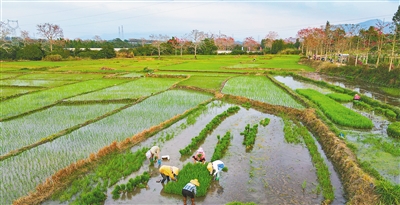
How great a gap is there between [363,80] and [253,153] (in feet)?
64.4

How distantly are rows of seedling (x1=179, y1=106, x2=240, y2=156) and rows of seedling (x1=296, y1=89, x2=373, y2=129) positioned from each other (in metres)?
4.52

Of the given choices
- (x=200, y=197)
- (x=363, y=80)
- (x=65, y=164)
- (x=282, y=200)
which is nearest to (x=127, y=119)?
(x=65, y=164)

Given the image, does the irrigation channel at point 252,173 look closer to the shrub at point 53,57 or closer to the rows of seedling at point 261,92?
the rows of seedling at point 261,92

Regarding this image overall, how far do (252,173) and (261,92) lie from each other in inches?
451

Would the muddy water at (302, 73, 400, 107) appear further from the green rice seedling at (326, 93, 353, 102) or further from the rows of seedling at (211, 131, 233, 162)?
the rows of seedling at (211, 131, 233, 162)

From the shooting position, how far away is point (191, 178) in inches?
275

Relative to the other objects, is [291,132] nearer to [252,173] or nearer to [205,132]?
[205,132]

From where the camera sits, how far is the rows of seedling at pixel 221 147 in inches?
337

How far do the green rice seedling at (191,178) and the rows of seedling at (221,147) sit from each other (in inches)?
41.0


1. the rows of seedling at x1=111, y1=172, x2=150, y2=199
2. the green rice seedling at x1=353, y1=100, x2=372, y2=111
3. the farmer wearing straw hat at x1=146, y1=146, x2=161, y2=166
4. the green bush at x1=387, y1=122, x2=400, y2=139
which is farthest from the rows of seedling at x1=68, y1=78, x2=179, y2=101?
the green bush at x1=387, y1=122, x2=400, y2=139

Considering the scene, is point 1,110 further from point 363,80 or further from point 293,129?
point 363,80

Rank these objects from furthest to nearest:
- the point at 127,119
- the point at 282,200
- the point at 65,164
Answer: the point at 127,119
the point at 65,164
the point at 282,200

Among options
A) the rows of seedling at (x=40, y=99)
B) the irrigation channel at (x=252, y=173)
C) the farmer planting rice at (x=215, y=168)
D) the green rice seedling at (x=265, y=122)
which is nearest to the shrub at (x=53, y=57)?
the rows of seedling at (x=40, y=99)

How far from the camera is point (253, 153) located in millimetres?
9156
